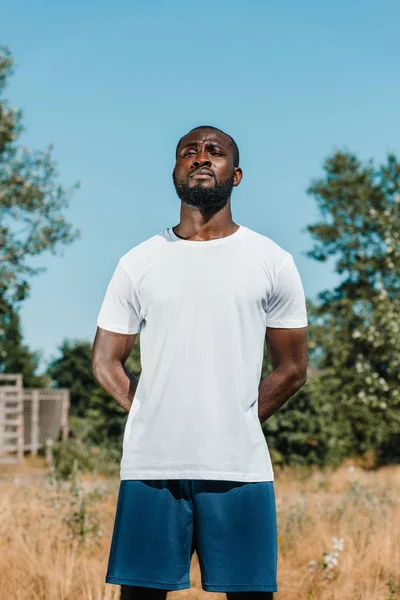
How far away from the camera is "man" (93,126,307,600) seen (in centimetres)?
281

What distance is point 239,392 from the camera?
2867 mm

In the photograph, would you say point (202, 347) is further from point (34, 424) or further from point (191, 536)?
point (34, 424)

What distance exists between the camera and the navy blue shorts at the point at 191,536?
280 centimetres

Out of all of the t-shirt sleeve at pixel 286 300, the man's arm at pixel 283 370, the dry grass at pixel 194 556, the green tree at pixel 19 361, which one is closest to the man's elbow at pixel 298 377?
the man's arm at pixel 283 370

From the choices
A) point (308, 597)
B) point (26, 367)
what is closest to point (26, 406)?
point (26, 367)

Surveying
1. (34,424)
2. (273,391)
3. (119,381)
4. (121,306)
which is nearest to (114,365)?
(119,381)

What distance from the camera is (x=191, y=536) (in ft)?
9.34

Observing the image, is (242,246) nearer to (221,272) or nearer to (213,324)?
(221,272)

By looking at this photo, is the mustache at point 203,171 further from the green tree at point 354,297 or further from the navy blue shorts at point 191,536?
the green tree at point 354,297

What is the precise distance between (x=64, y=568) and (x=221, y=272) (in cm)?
316

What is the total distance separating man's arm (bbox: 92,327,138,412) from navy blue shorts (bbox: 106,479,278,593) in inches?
15.5

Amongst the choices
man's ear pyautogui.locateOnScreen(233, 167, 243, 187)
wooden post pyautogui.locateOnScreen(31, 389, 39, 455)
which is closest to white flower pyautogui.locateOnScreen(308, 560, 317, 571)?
man's ear pyautogui.locateOnScreen(233, 167, 243, 187)

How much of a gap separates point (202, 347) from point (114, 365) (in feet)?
1.41

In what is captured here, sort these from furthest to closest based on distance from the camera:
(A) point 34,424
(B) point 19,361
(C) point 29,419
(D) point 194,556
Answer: (B) point 19,361
(C) point 29,419
(A) point 34,424
(D) point 194,556
